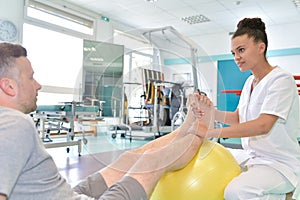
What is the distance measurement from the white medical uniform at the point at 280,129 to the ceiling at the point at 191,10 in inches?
155

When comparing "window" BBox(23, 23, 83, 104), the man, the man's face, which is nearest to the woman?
the man

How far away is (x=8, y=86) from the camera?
66cm

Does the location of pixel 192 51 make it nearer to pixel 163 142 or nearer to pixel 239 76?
pixel 163 142

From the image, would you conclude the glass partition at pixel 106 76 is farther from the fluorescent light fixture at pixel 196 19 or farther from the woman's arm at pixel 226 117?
the fluorescent light fixture at pixel 196 19

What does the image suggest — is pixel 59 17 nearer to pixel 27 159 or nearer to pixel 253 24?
pixel 253 24

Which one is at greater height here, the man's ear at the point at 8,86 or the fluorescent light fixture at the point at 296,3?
the fluorescent light fixture at the point at 296,3

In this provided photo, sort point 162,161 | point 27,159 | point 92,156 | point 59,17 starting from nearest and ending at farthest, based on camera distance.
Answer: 1. point 27,159
2. point 162,161
3. point 92,156
4. point 59,17

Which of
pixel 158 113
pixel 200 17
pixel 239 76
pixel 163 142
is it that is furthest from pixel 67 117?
pixel 239 76

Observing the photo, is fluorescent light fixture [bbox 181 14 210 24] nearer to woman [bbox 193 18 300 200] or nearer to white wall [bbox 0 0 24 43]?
white wall [bbox 0 0 24 43]

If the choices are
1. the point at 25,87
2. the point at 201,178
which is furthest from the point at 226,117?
the point at 25,87

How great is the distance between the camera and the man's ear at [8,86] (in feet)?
2.14

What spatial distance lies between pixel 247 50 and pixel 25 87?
33.3 inches

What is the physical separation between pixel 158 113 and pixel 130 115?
659 millimetres

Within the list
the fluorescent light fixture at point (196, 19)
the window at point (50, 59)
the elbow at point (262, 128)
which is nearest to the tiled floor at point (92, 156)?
the elbow at point (262, 128)
